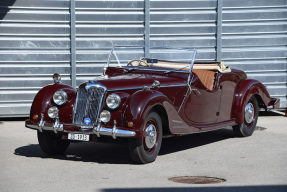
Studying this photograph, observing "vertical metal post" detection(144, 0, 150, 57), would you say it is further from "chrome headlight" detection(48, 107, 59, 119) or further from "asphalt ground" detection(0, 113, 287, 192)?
"chrome headlight" detection(48, 107, 59, 119)

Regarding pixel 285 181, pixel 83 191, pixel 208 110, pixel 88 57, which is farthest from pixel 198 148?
pixel 88 57

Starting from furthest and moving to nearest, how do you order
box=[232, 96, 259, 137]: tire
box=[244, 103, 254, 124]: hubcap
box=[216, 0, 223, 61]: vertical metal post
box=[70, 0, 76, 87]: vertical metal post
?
1. box=[216, 0, 223, 61]: vertical metal post
2. box=[70, 0, 76, 87]: vertical metal post
3. box=[244, 103, 254, 124]: hubcap
4. box=[232, 96, 259, 137]: tire

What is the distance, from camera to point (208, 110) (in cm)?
991

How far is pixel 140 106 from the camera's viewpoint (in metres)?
8.06

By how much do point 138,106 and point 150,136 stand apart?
510 millimetres

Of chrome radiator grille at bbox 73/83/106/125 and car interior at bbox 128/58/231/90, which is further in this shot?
car interior at bbox 128/58/231/90

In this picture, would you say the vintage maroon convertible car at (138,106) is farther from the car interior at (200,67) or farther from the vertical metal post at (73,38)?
the vertical metal post at (73,38)

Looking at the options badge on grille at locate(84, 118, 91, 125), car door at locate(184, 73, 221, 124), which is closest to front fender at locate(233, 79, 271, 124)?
car door at locate(184, 73, 221, 124)

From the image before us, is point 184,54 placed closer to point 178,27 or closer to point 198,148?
point 198,148

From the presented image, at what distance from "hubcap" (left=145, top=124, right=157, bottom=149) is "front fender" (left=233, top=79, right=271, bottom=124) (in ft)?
8.44

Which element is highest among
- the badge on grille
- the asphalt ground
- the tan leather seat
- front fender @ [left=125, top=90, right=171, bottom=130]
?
the tan leather seat

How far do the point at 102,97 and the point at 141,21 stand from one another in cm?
540

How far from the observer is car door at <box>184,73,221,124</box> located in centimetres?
944

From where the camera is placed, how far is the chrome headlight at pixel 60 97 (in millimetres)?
8672
